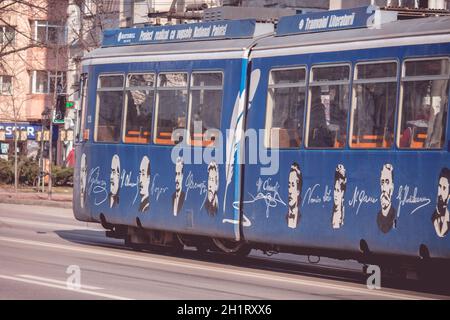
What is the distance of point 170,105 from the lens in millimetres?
19219

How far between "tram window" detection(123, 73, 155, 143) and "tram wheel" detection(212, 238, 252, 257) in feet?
6.93

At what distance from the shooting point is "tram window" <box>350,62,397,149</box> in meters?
15.5

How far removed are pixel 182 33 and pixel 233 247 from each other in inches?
143

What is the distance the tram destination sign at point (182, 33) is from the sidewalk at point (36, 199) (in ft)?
54.8

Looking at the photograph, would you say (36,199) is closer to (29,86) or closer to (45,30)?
(45,30)

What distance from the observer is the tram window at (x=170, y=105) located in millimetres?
A: 18984

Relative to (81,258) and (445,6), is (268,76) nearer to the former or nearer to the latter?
(81,258)

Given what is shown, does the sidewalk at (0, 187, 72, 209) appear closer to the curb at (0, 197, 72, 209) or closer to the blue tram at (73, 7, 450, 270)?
the curb at (0, 197, 72, 209)

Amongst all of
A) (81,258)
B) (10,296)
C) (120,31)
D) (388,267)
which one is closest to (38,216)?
(120,31)
